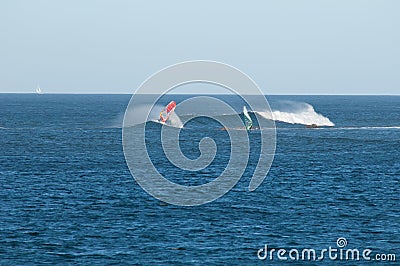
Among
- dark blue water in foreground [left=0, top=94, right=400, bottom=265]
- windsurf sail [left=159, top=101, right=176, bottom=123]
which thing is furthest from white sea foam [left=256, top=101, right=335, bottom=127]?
dark blue water in foreground [left=0, top=94, right=400, bottom=265]

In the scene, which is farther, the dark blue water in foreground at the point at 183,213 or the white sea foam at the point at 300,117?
the white sea foam at the point at 300,117

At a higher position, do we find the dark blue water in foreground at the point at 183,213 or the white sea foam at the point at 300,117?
the white sea foam at the point at 300,117

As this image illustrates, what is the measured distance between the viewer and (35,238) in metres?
51.6

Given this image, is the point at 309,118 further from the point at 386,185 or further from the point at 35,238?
the point at 35,238

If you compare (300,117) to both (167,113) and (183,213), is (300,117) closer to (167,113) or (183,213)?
(167,113)

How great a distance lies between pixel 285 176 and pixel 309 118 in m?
98.5

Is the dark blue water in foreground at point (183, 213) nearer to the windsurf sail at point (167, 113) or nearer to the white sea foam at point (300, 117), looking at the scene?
the windsurf sail at point (167, 113)

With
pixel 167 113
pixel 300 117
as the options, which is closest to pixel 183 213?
pixel 167 113

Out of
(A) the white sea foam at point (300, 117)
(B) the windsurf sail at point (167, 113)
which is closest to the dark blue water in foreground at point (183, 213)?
(B) the windsurf sail at point (167, 113)

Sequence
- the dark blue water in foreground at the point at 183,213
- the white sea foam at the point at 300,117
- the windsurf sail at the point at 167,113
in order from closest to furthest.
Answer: the dark blue water in foreground at the point at 183,213
the windsurf sail at the point at 167,113
the white sea foam at the point at 300,117

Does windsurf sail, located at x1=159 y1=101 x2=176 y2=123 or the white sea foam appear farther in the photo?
the white sea foam

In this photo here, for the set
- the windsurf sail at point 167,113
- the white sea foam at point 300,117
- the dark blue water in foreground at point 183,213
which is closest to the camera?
the dark blue water in foreground at point 183,213

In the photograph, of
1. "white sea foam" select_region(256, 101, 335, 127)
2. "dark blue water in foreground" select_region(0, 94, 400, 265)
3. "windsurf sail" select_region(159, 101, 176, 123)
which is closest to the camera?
"dark blue water in foreground" select_region(0, 94, 400, 265)

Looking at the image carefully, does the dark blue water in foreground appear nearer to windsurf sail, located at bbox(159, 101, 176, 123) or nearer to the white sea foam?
windsurf sail, located at bbox(159, 101, 176, 123)
